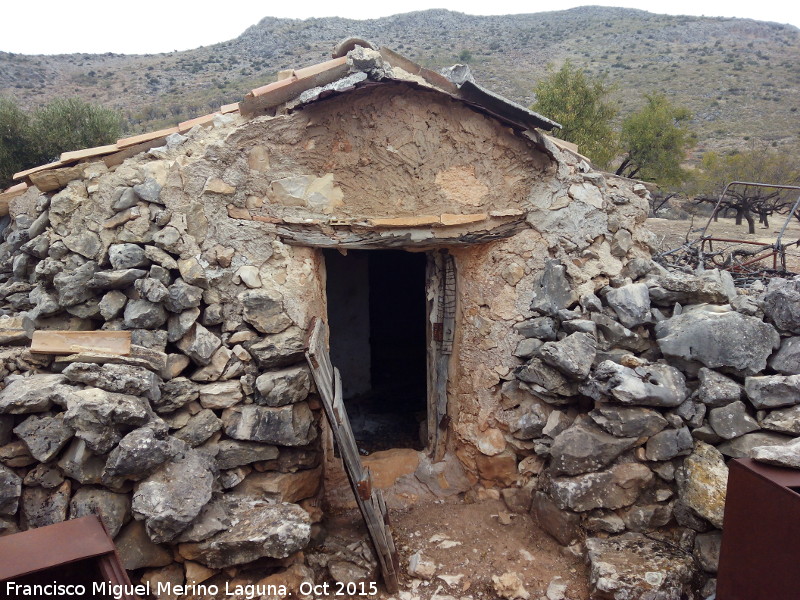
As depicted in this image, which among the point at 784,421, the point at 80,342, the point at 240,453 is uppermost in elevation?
the point at 80,342

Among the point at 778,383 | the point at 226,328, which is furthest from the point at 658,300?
the point at 226,328

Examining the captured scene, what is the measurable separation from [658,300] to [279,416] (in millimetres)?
3105

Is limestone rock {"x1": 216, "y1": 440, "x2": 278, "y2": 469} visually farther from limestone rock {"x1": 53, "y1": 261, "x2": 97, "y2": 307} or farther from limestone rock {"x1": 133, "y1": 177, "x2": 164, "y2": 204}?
limestone rock {"x1": 133, "y1": 177, "x2": 164, "y2": 204}

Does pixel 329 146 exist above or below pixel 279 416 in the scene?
above

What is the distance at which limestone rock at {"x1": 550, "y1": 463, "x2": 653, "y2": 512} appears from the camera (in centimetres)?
370

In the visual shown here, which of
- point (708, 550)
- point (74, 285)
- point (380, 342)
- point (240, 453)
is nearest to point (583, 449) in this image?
point (708, 550)

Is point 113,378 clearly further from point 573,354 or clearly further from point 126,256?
point 573,354

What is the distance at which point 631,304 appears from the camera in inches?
164

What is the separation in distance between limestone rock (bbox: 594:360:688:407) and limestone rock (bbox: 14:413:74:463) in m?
3.48

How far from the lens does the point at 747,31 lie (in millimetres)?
32438

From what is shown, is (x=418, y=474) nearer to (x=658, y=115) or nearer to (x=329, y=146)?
(x=329, y=146)

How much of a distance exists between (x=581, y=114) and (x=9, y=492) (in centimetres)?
1349

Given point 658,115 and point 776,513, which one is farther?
point 658,115

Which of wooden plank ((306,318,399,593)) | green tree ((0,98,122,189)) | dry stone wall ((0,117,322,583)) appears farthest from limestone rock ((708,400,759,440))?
green tree ((0,98,122,189))
